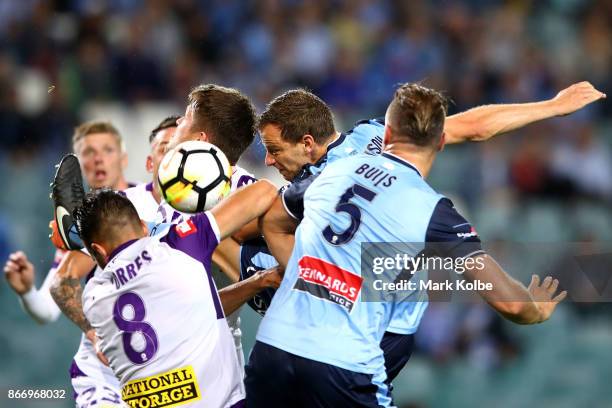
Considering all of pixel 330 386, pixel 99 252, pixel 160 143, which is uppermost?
pixel 160 143

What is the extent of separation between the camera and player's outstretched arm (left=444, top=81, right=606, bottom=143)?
5508 mm

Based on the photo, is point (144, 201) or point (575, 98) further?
point (144, 201)

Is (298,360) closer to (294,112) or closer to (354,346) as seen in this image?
(354,346)

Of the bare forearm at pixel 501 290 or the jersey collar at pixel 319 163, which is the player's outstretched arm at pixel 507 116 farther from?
the bare forearm at pixel 501 290

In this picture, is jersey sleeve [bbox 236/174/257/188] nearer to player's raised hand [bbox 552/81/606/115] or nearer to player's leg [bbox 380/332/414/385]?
player's leg [bbox 380/332/414/385]

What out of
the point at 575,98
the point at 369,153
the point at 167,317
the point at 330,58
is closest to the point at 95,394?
the point at 167,317

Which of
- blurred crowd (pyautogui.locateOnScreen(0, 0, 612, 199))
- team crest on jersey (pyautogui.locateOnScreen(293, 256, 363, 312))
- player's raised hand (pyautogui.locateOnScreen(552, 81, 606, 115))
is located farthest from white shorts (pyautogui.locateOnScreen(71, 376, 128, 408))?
blurred crowd (pyautogui.locateOnScreen(0, 0, 612, 199))

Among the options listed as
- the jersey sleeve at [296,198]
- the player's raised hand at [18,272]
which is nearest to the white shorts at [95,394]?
the player's raised hand at [18,272]

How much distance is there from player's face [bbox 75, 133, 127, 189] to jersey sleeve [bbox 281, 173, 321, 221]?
8.57 ft

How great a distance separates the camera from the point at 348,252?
14.4ft

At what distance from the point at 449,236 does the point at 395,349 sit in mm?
1035

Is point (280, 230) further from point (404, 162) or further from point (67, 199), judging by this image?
point (67, 199)

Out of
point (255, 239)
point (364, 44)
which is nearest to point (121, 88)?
point (364, 44)

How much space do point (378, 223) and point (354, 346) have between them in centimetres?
54
